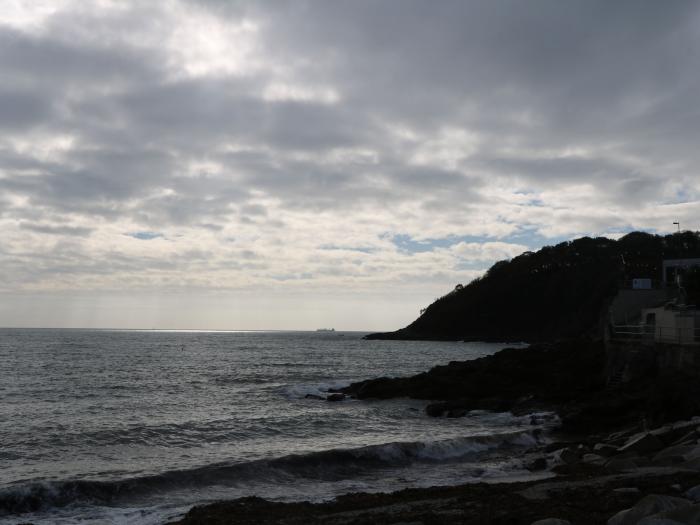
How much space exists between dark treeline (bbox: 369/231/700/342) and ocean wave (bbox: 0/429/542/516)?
116036 millimetres

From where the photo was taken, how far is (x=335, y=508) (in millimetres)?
13312

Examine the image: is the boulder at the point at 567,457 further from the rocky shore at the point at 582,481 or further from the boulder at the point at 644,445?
the boulder at the point at 644,445

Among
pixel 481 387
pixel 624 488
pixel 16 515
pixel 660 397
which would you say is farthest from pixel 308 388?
pixel 624 488

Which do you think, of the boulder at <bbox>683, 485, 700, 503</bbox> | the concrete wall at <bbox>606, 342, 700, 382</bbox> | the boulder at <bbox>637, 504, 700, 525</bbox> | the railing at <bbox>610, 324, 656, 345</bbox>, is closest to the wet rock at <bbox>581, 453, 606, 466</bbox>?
the boulder at <bbox>683, 485, 700, 503</bbox>

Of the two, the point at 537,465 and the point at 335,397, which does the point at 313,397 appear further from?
the point at 537,465

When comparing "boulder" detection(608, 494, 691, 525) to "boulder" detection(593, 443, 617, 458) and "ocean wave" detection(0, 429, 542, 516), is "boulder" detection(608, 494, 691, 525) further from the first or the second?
"ocean wave" detection(0, 429, 542, 516)

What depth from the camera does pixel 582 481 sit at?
13.1 meters

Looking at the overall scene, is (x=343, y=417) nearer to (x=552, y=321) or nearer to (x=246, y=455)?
(x=246, y=455)

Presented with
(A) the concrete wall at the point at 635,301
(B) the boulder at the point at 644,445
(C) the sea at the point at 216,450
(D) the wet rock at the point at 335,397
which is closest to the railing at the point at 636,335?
(A) the concrete wall at the point at 635,301

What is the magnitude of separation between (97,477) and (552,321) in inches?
5550

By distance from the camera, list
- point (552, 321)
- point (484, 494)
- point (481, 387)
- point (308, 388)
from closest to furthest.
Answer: point (484, 494), point (481, 387), point (308, 388), point (552, 321)

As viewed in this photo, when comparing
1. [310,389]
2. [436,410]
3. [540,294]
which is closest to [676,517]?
[436,410]

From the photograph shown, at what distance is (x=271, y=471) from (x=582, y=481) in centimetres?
940

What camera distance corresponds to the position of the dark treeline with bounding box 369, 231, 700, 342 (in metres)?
137
